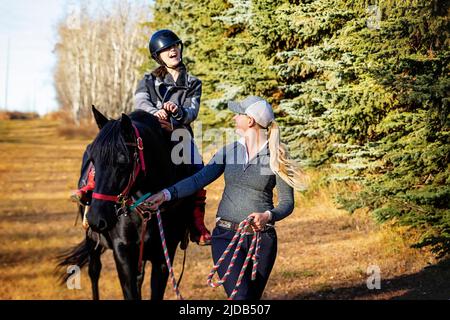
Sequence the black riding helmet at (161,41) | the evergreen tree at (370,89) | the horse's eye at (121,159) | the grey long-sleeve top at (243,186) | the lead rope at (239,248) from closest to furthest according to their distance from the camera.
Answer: the lead rope at (239,248) < the grey long-sleeve top at (243,186) < the horse's eye at (121,159) < the black riding helmet at (161,41) < the evergreen tree at (370,89)

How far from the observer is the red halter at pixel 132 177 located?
4.68 metres

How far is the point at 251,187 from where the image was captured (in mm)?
4547

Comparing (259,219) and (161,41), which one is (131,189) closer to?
(259,219)

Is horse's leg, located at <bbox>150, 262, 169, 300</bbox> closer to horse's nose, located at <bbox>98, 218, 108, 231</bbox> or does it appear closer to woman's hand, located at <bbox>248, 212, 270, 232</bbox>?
horse's nose, located at <bbox>98, 218, 108, 231</bbox>

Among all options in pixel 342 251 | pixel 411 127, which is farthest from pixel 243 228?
pixel 342 251

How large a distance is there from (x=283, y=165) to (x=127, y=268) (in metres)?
1.78

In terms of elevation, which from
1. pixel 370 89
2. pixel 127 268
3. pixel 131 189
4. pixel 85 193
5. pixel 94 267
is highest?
pixel 370 89

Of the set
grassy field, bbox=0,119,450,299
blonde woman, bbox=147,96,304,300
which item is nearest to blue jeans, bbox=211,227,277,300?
blonde woman, bbox=147,96,304,300

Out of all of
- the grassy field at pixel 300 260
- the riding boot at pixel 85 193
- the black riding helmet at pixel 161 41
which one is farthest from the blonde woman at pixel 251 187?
the grassy field at pixel 300 260

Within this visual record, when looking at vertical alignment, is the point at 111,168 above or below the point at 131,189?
above

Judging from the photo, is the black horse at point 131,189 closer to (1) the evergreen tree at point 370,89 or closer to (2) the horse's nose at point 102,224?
(2) the horse's nose at point 102,224

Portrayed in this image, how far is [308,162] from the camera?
11.6 m

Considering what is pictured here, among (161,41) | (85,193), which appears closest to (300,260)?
(161,41)

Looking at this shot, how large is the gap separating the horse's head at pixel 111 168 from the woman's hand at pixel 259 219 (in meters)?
1.11
